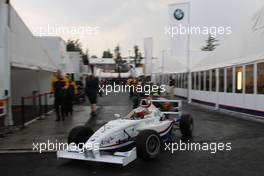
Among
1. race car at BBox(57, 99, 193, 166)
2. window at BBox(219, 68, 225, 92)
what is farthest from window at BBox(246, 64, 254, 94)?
race car at BBox(57, 99, 193, 166)

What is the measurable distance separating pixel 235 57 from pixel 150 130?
464 inches

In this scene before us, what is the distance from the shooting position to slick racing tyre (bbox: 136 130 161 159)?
7.11 metres

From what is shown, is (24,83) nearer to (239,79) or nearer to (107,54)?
(239,79)

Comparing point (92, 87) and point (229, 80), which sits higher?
point (229, 80)

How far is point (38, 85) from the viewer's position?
2055 centimetres

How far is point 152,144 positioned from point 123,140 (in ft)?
1.92

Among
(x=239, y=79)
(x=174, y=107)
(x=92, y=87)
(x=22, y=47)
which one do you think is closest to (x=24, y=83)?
(x=92, y=87)

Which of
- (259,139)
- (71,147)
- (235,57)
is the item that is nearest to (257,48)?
(235,57)

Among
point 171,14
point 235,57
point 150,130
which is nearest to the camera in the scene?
point 150,130

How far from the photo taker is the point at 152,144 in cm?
747

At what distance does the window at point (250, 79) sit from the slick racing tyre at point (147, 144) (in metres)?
9.39

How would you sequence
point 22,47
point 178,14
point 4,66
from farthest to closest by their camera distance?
point 178,14 < point 22,47 < point 4,66

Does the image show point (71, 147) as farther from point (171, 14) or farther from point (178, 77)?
point (178, 77)

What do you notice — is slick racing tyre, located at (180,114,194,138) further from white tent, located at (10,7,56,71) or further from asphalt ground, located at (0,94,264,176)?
white tent, located at (10,7,56,71)
